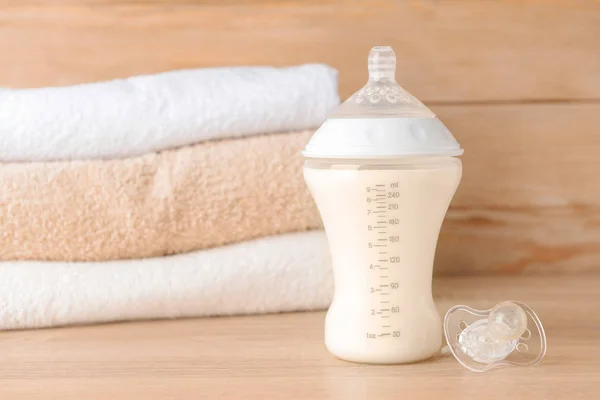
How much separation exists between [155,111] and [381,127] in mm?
268

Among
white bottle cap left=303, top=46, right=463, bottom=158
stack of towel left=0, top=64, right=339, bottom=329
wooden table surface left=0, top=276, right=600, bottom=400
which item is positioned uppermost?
white bottle cap left=303, top=46, right=463, bottom=158

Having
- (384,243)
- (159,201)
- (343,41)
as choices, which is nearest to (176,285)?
(159,201)

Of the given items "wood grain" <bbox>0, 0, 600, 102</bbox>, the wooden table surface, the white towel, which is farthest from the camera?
"wood grain" <bbox>0, 0, 600, 102</bbox>

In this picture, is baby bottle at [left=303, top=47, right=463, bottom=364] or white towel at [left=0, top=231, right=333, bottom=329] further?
white towel at [left=0, top=231, right=333, bottom=329]

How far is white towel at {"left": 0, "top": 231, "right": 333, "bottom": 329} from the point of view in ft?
2.36

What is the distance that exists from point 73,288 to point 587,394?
46 cm

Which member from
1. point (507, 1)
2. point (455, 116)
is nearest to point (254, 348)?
point (455, 116)

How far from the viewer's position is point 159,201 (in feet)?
2.40

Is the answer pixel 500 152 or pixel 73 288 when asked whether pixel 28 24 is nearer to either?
pixel 73 288

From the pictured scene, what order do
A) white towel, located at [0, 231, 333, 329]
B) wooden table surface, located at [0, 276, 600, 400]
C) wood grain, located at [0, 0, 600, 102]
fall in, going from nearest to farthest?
wooden table surface, located at [0, 276, 600, 400] < white towel, located at [0, 231, 333, 329] < wood grain, located at [0, 0, 600, 102]

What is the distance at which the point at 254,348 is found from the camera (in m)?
0.64

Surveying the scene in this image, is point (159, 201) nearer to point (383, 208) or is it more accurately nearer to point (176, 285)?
point (176, 285)

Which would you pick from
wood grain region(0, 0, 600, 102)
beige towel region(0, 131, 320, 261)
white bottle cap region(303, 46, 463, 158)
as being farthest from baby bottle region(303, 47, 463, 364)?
wood grain region(0, 0, 600, 102)

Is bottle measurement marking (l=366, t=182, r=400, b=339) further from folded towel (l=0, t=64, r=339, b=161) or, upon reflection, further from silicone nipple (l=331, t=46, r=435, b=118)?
folded towel (l=0, t=64, r=339, b=161)
